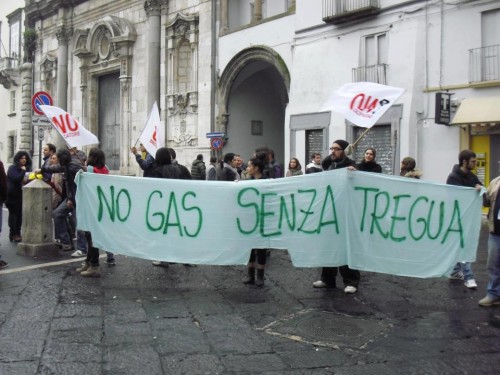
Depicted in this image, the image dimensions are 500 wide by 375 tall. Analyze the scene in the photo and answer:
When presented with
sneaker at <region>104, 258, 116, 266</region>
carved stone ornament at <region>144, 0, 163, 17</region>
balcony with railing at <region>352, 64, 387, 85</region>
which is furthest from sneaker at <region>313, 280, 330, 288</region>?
carved stone ornament at <region>144, 0, 163, 17</region>

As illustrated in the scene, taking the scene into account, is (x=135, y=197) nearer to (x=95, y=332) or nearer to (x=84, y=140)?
(x=84, y=140)

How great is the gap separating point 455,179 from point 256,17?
1626 centimetres

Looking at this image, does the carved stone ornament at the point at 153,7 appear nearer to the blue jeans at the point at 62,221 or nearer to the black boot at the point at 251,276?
the blue jeans at the point at 62,221

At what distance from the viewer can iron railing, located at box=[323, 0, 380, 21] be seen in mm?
18219

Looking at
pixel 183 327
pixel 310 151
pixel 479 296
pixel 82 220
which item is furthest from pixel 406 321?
pixel 310 151

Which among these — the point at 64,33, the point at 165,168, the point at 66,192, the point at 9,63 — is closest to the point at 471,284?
the point at 165,168

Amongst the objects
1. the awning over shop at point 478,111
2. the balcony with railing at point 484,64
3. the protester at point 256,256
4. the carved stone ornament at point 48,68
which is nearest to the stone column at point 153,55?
the carved stone ornament at point 48,68

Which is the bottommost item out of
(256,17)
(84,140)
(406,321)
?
(406,321)

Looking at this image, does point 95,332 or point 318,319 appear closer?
point 95,332

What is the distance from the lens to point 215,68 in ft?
79.4

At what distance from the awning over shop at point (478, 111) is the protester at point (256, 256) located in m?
9.87

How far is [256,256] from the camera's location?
7.72m

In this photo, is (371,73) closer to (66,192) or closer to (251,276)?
(66,192)

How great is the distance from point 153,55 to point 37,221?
18303 millimetres
